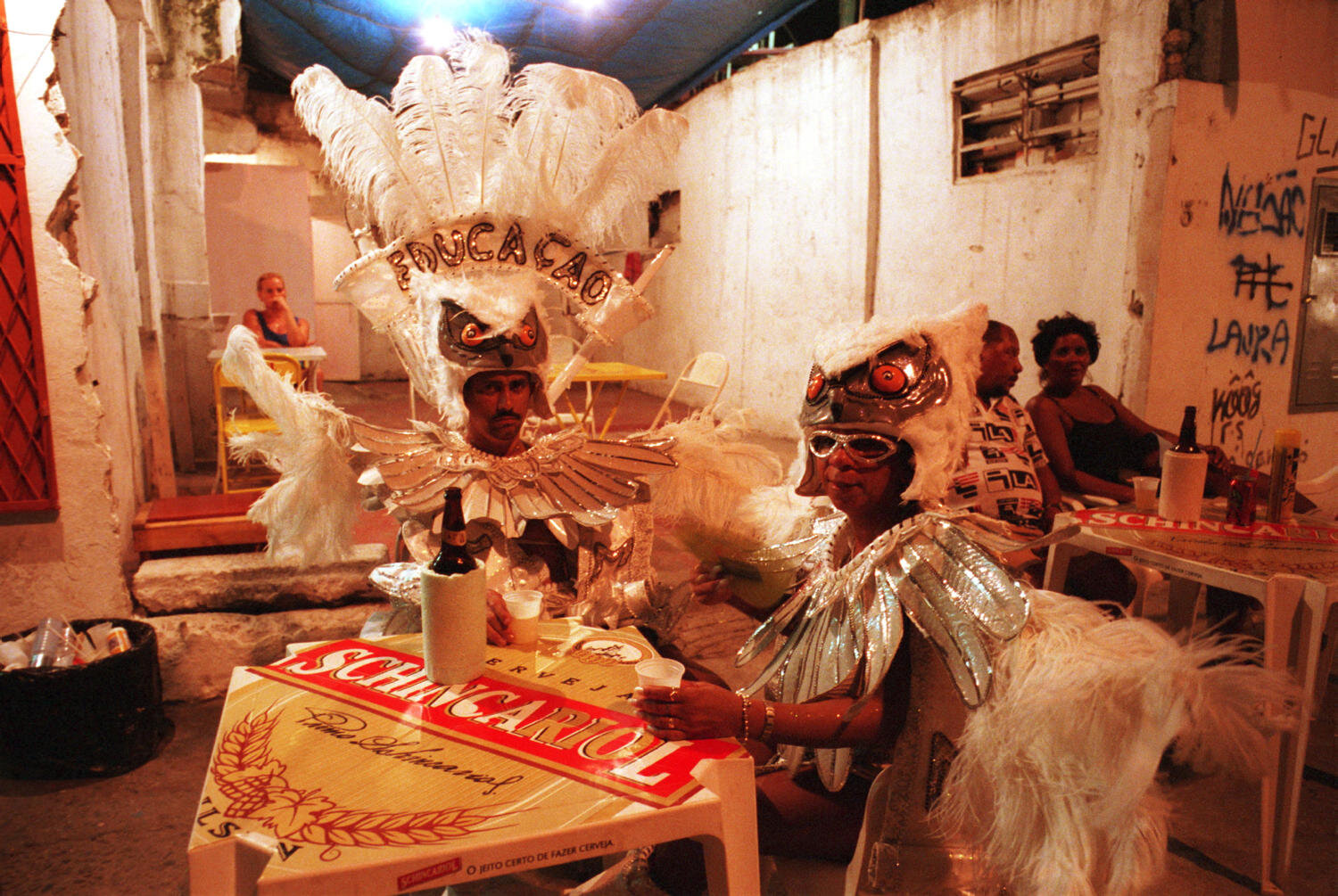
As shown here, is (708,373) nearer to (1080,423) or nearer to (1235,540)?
(1080,423)

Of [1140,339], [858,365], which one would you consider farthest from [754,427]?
[1140,339]

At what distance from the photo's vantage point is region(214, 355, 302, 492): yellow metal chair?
5.25m

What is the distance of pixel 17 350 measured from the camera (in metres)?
3.18

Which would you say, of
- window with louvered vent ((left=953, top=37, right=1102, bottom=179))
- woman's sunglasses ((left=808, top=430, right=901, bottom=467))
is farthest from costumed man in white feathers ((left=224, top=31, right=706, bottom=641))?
window with louvered vent ((left=953, top=37, right=1102, bottom=179))

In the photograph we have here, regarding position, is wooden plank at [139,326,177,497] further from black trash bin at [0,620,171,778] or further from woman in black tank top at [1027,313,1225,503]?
woman in black tank top at [1027,313,1225,503]

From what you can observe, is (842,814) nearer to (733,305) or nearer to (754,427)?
(754,427)

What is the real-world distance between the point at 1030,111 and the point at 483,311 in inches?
191

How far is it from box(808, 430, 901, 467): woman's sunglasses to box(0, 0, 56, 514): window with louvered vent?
2.92m

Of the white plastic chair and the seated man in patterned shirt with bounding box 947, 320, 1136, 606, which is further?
the white plastic chair

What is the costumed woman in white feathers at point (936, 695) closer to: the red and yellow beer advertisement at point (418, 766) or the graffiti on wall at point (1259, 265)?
the red and yellow beer advertisement at point (418, 766)

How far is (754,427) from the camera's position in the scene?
3078 mm

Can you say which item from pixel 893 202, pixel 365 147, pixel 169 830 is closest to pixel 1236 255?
pixel 893 202

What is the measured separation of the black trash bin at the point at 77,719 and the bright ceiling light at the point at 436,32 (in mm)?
5472

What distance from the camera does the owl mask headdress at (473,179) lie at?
269 cm
